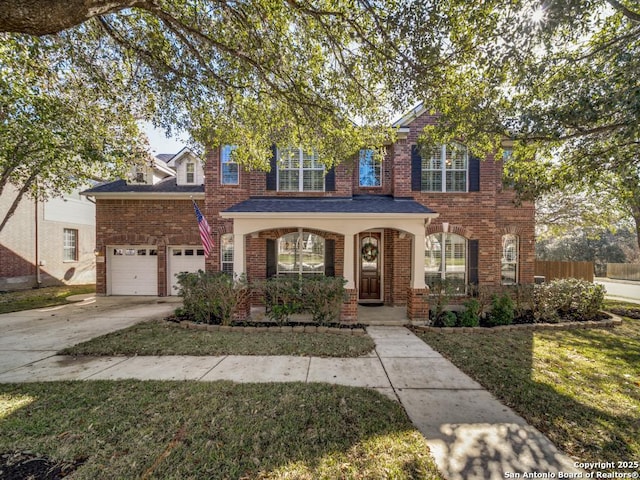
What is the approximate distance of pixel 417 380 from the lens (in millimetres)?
4164

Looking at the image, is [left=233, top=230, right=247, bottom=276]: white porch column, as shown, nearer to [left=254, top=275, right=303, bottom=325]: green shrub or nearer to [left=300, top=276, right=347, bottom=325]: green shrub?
[left=254, top=275, right=303, bottom=325]: green shrub

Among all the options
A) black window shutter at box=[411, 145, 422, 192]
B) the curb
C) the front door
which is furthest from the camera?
the front door

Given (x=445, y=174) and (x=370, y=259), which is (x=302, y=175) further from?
(x=445, y=174)

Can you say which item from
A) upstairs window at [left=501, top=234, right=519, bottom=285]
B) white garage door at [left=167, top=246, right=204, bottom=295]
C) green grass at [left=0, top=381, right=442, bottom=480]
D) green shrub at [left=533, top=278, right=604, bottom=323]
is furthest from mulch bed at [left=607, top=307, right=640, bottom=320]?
white garage door at [left=167, top=246, right=204, bottom=295]

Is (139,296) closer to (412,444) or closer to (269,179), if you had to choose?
(269,179)

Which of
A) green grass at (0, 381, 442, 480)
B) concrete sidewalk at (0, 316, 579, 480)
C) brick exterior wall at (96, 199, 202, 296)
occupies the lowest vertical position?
concrete sidewalk at (0, 316, 579, 480)

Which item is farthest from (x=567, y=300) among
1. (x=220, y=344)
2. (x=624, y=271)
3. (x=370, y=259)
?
(x=624, y=271)

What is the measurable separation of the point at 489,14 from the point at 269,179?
6.90 m

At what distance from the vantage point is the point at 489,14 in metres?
4.40

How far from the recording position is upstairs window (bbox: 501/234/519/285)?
938 centimetres

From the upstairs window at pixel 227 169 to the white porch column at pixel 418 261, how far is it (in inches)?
255

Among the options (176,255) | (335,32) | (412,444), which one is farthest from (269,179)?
(412,444)

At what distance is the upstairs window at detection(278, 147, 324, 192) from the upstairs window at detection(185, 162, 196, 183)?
16.0 ft

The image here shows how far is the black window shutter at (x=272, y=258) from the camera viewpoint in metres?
8.97
